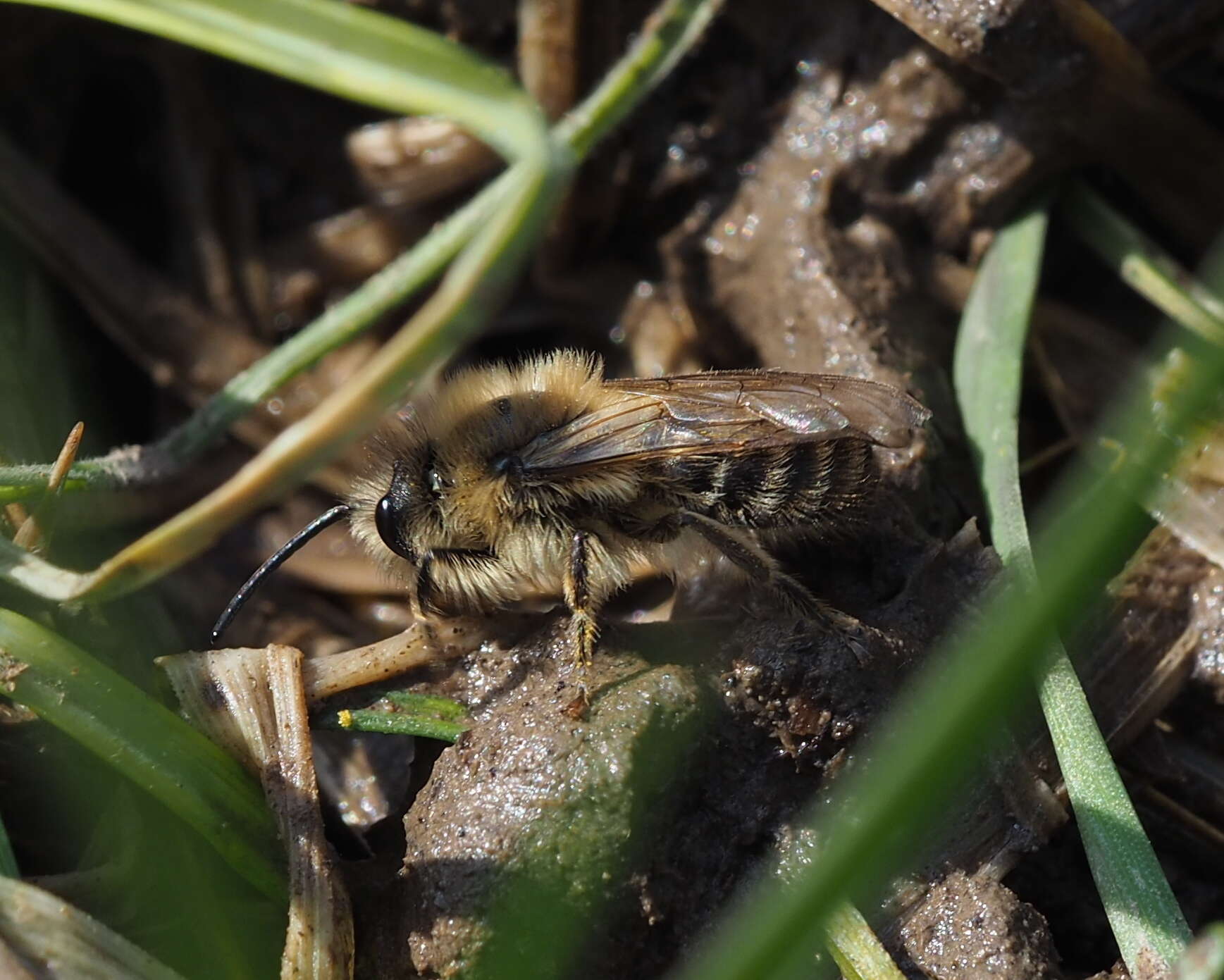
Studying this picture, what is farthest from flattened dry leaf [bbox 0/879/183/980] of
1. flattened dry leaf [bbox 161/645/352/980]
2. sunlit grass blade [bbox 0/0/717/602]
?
sunlit grass blade [bbox 0/0/717/602]

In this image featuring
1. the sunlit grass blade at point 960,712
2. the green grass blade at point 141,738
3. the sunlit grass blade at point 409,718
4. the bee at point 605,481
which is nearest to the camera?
the sunlit grass blade at point 960,712

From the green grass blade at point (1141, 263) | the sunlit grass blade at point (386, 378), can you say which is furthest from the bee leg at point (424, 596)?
the green grass blade at point (1141, 263)

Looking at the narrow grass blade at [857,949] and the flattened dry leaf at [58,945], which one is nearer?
the flattened dry leaf at [58,945]

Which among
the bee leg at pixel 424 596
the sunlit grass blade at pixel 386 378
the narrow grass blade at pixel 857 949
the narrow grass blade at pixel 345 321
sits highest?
the narrow grass blade at pixel 345 321

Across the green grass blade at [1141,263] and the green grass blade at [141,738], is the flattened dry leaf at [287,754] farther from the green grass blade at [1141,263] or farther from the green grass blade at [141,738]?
the green grass blade at [1141,263]

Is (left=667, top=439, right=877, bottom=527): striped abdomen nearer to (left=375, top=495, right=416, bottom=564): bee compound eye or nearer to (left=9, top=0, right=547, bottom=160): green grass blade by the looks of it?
(left=375, top=495, right=416, bottom=564): bee compound eye

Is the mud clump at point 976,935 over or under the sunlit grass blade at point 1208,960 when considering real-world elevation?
over

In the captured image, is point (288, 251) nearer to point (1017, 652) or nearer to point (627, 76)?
point (627, 76)
